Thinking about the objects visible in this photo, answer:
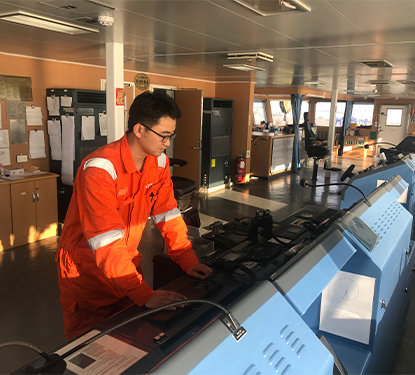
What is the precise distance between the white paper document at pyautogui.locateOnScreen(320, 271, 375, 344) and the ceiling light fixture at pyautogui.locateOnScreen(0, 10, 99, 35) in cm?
286

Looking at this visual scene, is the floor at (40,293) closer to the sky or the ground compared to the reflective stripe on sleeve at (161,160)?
closer to the ground

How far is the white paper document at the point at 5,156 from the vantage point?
15.9 ft

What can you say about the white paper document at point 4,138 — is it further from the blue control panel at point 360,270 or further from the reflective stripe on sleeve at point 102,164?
the blue control panel at point 360,270

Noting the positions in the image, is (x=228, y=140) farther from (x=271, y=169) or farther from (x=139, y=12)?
(x=139, y=12)

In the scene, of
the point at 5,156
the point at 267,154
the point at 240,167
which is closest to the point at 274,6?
the point at 5,156

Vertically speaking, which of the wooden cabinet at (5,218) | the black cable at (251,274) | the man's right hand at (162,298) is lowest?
the wooden cabinet at (5,218)

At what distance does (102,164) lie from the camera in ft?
5.17

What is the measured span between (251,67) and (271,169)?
4440 mm

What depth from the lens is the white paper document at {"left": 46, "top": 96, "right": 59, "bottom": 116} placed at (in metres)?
5.04

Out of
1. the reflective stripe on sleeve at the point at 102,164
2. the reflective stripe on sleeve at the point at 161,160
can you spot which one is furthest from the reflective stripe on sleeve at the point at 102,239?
the reflective stripe on sleeve at the point at 161,160

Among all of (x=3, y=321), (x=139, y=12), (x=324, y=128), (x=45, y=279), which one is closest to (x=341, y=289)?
(x=139, y=12)

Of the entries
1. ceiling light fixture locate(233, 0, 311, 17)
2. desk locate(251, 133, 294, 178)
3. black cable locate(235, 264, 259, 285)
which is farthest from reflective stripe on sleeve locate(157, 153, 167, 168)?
desk locate(251, 133, 294, 178)

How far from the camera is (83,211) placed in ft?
5.08

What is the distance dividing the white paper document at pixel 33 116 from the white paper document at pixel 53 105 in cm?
16
